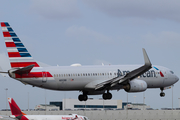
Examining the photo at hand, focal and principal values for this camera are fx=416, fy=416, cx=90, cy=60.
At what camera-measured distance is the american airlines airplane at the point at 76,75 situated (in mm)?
61281

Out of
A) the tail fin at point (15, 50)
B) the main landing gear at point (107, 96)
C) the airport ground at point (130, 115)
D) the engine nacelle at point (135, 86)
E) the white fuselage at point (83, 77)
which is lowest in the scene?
the airport ground at point (130, 115)

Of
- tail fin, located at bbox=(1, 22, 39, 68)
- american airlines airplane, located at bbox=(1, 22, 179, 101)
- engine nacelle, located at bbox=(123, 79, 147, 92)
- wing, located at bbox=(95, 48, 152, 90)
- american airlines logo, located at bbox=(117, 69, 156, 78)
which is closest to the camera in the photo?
wing, located at bbox=(95, 48, 152, 90)

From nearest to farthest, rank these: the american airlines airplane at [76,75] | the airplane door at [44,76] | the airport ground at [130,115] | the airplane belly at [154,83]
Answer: the american airlines airplane at [76,75]
the airplane door at [44,76]
the airplane belly at [154,83]
the airport ground at [130,115]

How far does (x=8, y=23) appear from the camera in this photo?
64250 mm

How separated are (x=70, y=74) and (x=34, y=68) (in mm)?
5697

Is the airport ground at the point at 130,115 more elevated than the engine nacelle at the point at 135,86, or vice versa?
the engine nacelle at the point at 135,86

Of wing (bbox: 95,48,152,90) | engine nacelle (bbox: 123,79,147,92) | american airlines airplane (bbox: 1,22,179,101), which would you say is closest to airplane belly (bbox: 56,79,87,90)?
american airlines airplane (bbox: 1,22,179,101)

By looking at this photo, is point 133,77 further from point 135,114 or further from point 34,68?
point 135,114

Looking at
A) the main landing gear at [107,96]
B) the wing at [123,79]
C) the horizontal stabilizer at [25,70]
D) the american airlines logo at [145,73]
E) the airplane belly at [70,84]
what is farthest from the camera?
the main landing gear at [107,96]

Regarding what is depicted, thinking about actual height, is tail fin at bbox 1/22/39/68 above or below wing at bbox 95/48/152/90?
above

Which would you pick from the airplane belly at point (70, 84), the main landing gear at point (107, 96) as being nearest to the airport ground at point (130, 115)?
the main landing gear at point (107, 96)

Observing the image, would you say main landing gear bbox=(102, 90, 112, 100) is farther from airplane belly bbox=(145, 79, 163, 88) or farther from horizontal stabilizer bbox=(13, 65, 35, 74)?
horizontal stabilizer bbox=(13, 65, 35, 74)

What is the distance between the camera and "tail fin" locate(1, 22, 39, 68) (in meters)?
62.6

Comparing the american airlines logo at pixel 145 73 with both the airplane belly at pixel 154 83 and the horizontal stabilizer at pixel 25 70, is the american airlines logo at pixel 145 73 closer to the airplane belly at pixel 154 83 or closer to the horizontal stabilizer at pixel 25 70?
the airplane belly at pixel 154 83
